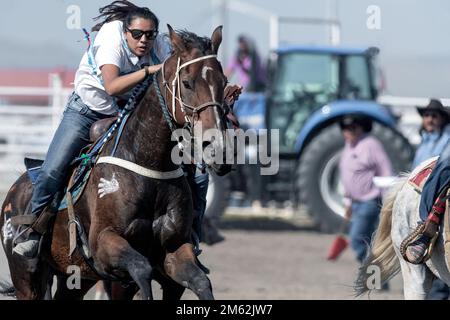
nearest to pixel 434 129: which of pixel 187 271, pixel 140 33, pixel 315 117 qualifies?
pixel 140 33

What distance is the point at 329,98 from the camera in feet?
52.0

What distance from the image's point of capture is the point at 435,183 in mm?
7074

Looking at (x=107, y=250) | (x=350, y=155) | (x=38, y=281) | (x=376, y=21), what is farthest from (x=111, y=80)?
(x=350, y=155)

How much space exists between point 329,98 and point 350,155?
406cm

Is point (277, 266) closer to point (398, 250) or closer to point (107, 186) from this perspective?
point (398, 250)

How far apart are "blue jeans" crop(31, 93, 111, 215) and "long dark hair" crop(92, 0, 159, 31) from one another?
1.90ft

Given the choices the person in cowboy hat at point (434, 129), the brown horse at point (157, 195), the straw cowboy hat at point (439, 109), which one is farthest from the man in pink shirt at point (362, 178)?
the brown horse at point (157, 195)

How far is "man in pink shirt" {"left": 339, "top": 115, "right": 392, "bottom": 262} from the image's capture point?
1159cm

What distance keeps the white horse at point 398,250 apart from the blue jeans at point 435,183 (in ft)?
0.73

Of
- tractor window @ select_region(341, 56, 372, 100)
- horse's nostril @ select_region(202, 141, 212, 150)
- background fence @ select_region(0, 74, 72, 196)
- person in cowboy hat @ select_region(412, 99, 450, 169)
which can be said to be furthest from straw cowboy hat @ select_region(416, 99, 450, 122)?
background fence @ select_region(0, 74, 72, 196)

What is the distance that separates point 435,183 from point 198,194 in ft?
5.56

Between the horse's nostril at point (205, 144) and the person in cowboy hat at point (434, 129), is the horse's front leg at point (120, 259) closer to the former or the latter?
the horse's nostril at point (205, 144)

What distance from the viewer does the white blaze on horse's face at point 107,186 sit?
241 inches

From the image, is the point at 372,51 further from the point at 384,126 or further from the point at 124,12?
the point at 124,12
